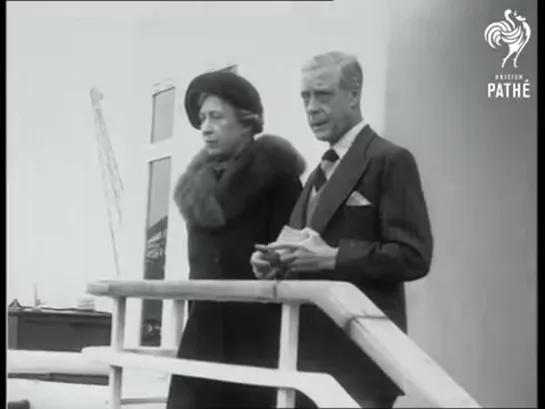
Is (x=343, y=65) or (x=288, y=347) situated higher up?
(x=343, y=65)

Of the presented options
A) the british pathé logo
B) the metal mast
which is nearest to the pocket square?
the british pathé logo

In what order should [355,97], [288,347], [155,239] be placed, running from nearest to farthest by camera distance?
[288,347] → [355,97] → [155,239]

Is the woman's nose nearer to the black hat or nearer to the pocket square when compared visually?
the black hat

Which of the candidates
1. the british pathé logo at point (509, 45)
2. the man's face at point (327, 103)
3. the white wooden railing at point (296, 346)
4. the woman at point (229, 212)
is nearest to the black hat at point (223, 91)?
the woman at point (229, 212)

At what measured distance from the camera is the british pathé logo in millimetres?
1663

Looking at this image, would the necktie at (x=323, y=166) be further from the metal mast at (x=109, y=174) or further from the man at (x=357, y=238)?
the metal mast at (x=109, y=174)

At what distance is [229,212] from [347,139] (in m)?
0.28

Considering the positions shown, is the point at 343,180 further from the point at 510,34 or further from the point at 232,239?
the point at 510,34

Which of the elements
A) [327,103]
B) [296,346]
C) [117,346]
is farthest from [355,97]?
[117,346]

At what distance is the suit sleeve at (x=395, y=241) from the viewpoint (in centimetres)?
161

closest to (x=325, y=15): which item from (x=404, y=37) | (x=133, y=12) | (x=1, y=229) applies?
(x=404, y=37)

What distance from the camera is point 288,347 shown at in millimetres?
1547

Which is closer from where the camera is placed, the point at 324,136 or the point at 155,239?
the point at 324,136

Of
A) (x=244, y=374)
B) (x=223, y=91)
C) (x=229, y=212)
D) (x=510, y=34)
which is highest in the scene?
(x=510, y=34)
